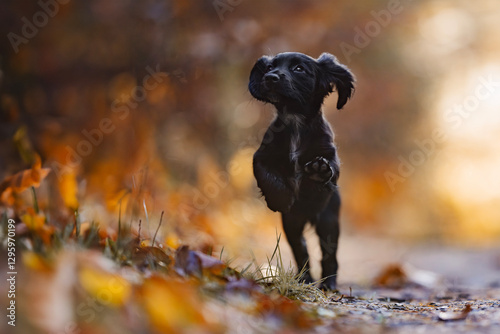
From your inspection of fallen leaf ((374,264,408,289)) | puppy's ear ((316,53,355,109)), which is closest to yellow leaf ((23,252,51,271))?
puppy's ear ((316,53,355,109))

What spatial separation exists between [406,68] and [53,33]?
34.6 ft

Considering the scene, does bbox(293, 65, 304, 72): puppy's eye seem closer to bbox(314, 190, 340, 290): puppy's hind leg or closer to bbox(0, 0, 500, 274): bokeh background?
bbox(0, 0, 500, 274): bokeh background

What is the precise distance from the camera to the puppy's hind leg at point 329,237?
4.39 m

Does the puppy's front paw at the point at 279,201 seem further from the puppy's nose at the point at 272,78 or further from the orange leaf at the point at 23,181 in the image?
the orange leaf at the point at 23,181

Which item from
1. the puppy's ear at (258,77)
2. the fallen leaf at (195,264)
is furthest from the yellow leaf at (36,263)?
the puppy's ear at (258,77)

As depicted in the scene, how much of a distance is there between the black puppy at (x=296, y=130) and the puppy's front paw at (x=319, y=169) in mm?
72

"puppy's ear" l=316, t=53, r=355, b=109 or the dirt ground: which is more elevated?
"puppy's ear" l=316, t=53, r=355, b=109

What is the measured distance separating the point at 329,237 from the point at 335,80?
4.35ft

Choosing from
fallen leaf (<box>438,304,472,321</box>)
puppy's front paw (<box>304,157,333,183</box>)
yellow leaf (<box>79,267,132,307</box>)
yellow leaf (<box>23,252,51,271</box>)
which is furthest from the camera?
puppy's front paw (<box>304,157,333,183</box>)

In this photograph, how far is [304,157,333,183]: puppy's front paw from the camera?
3.33 m

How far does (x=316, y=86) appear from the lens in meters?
3.74


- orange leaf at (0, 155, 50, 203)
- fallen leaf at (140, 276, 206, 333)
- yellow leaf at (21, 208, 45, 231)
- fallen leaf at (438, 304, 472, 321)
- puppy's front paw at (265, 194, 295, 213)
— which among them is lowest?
fallen leaf at (140, 276, 206, 333)

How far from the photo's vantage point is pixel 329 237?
4391mm

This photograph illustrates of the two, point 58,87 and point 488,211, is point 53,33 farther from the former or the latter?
point 488,211
